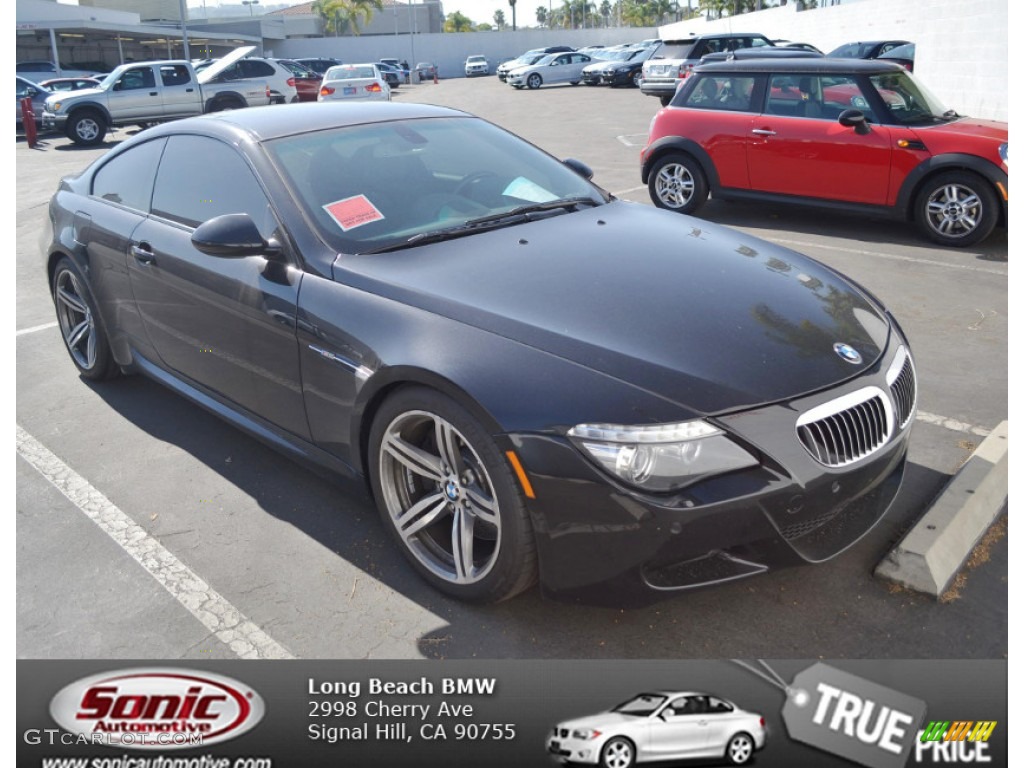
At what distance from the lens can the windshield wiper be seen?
3414mm

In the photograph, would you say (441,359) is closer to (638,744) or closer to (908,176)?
(638,744)

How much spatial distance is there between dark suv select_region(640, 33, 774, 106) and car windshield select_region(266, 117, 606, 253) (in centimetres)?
1895

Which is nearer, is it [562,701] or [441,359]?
[562,701]

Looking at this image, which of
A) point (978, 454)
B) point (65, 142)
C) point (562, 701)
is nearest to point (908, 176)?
point (978, 454)

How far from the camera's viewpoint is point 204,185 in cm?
394

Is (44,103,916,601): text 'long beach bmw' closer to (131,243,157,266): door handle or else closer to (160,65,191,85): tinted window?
(131,243,157,266): door handle

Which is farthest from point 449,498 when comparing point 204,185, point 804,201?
point 804,201

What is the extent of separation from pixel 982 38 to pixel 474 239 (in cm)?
1420

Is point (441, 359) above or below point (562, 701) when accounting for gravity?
above

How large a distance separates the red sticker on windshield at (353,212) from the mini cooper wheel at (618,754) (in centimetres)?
206

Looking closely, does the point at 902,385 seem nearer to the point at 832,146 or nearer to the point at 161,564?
the point at 161,564

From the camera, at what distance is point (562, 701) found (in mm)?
2531

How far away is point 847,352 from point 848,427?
31cm

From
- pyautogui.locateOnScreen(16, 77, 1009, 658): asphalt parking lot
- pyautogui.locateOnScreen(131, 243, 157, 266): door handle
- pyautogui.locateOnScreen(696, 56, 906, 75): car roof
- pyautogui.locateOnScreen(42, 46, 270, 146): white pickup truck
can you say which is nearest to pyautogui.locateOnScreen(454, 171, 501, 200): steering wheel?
pyautogui.locateOnScreen(16, 77, 1009, 658): asphalt parking lot
